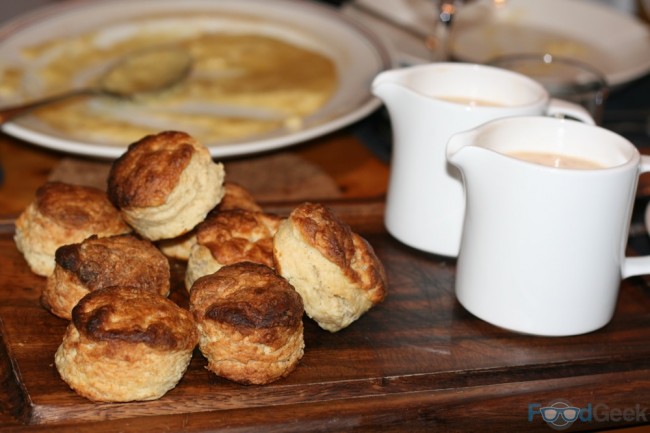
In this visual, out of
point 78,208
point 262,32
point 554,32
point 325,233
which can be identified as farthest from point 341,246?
point 554,32

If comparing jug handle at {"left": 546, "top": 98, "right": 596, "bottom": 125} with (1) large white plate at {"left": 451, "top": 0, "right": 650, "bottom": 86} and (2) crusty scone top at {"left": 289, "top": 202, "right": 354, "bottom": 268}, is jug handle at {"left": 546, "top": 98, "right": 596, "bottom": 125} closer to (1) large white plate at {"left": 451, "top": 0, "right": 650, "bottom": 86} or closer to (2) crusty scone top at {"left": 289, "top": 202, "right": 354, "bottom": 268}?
(2) crusty scone top at {"left": 289, "top": 202, "right": 354, "bottom": 268}

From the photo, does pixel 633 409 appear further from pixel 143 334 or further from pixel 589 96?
pixel 589 96

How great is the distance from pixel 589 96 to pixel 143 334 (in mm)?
1189

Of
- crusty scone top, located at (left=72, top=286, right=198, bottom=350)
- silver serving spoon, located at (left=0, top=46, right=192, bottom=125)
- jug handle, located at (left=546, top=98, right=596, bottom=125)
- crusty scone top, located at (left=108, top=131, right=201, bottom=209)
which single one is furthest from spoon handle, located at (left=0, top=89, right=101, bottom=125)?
jug handle, located at (left=546, top=98, right=596, bottom=125)

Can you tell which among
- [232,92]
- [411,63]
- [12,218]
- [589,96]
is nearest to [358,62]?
[411,63]

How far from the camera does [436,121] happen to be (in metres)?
1.41

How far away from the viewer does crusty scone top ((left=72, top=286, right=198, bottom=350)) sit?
105cm

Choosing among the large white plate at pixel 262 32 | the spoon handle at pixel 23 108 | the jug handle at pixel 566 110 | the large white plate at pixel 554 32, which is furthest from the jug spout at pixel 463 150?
the large white plate at pixel 554 32

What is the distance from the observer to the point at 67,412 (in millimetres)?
1061

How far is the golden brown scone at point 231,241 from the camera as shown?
126 centimetres

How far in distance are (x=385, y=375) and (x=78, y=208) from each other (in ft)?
1.75

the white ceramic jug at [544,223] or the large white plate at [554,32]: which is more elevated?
the white ceramic jug at [544,223]

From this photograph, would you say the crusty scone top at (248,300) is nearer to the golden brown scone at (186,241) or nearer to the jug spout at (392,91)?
the golden brown scone at (186,241)

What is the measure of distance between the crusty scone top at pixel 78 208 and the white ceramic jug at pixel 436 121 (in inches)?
18.2
